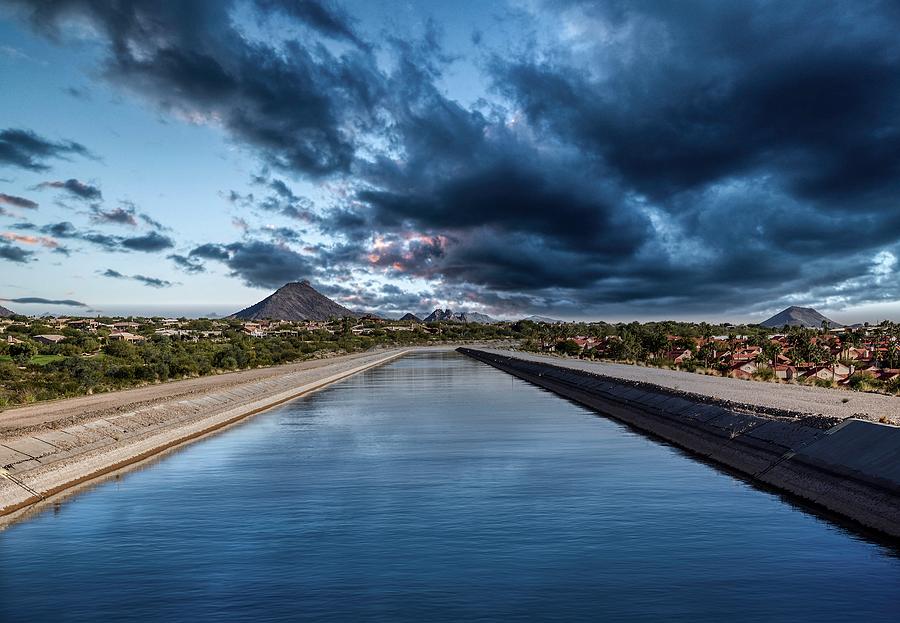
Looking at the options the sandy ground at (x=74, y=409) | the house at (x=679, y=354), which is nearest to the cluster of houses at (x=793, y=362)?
the house at (x=679, y=354)

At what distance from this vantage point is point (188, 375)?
Result: 8200 cm

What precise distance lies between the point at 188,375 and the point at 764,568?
74646 millimetres

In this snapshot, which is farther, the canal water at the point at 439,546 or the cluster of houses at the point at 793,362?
the cluster of houses at the point at 793,362

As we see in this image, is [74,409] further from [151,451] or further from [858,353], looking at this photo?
[858,353]

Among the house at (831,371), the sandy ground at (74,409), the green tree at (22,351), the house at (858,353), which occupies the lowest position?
the sandy ground at (74,409)

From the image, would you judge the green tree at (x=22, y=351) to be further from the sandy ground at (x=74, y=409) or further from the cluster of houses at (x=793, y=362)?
the cluster of houses at (x=793, y=362)

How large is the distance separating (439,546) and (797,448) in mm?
14472

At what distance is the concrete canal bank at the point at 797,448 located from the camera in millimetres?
19547

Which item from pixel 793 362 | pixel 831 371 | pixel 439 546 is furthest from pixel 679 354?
pixel 439 546

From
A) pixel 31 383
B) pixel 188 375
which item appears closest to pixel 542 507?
pixel 31 383

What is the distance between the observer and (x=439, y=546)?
16.7 metres

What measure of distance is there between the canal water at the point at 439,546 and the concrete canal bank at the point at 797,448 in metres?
1.08

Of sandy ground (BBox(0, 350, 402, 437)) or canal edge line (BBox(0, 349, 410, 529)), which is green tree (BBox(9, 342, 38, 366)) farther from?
sandy ground (BBox(0, 350, 402, 437))

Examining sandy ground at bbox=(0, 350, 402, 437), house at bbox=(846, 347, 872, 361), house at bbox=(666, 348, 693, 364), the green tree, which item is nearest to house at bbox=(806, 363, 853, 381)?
house at bbox=(846, 347, 872, 361)
